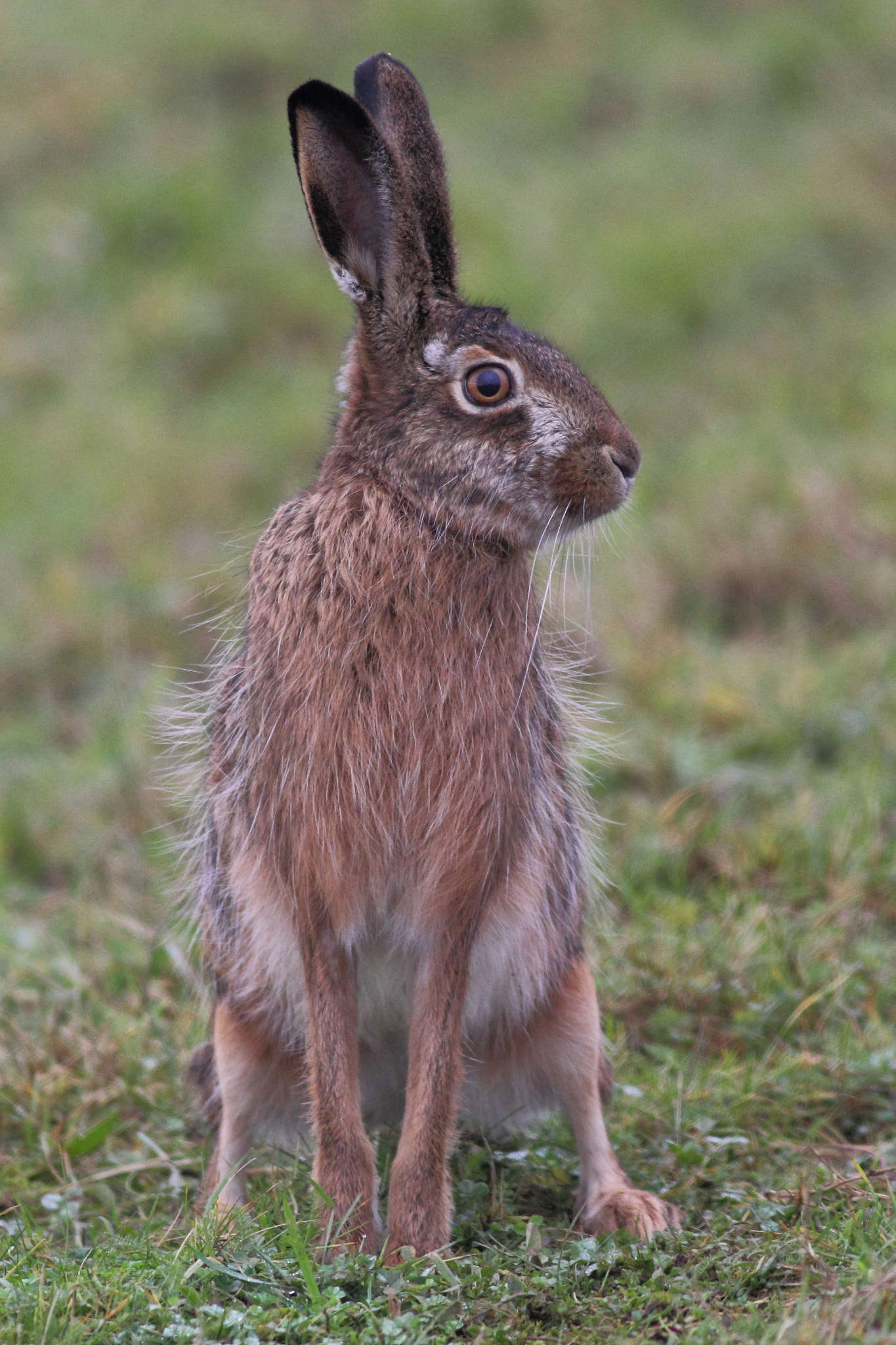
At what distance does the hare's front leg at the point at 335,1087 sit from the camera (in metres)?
2.96

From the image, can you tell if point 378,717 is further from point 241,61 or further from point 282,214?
point 241,61

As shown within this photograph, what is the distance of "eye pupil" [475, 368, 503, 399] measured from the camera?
9.63 ft

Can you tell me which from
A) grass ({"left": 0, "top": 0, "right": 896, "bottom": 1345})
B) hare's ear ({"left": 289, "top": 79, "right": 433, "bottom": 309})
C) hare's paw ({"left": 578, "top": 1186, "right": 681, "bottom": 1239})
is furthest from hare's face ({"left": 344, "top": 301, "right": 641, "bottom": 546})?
hare's paw ({"left": 578, "top": 1186, "right": 681, "bottom": 1239})

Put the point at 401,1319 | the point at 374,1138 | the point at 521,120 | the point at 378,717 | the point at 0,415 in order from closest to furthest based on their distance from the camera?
the point at 401,1319 → the point at 378,717 → the point at 374,1138 → the point at 0,415 → the point at 521,120

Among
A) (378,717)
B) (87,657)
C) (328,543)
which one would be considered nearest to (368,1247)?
(378,717)

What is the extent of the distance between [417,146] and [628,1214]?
2104mm

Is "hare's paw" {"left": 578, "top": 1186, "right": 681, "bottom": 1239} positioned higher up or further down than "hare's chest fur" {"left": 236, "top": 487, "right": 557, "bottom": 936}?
further down

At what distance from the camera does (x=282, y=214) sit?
9.80 metres


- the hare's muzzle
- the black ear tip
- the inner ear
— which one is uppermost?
the black ear tip

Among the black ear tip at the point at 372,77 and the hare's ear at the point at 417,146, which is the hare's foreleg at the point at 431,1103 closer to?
the hare's ear at the point at 417,146

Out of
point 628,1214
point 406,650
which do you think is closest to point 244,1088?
point 628,1214

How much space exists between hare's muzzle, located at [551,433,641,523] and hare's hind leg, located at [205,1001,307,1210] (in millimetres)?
1298

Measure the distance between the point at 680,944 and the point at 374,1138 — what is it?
41.4 inches

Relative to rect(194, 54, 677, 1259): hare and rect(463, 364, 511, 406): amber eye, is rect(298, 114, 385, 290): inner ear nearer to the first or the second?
rect(194, 54, 677, 1259): hare
